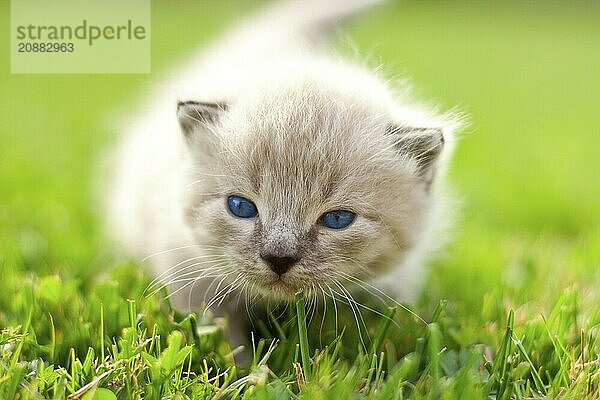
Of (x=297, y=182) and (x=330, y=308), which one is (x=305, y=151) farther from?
(x=330, y=308)

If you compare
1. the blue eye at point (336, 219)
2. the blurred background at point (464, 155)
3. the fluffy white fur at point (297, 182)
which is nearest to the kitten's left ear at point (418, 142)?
the fluffy white fur at point (297, 182)

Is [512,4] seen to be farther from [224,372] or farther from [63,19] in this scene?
[224,372]

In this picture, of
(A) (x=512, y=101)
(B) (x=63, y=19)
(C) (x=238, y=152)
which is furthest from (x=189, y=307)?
(A) (x=512, y=101)

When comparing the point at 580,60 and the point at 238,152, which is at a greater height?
the point at 580,60


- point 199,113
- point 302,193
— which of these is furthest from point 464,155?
point 302,193

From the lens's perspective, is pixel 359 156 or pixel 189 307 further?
pixel 189 307

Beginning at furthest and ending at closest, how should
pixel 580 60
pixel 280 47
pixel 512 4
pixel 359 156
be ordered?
pixel 512 4, pixel 580 60, pixel 280 47, pixel 359 156
